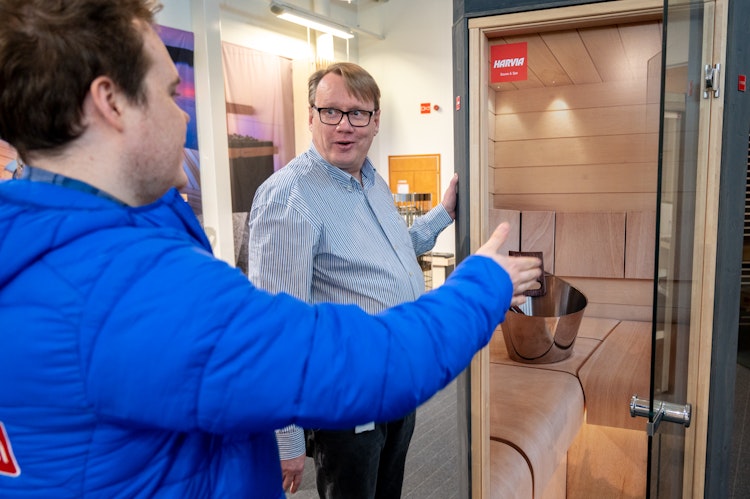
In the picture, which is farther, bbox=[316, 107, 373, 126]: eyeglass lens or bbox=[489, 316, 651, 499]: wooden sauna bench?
bbox=[489, 316, 651, 499]: wooden sauna bench

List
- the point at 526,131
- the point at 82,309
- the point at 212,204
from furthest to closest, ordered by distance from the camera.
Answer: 1. the point at 212,204
2. the point at 526,131
3. the point at 82,309

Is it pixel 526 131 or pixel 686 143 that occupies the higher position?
pixel 526 131

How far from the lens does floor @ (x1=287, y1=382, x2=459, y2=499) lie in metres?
2.95

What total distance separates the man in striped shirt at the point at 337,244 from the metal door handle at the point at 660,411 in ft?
2.29

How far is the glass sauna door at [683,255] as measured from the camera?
49.0 inches

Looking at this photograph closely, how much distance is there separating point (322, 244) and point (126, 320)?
1025 mm

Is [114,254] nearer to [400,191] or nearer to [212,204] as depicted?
[212,204]

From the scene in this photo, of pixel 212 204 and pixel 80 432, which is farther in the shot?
pixel 212 204

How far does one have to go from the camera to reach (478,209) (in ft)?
5.64

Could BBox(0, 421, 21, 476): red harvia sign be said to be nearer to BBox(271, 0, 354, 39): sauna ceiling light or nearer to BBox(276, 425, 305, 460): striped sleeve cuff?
BBox(276, 425, 305, 460): striped sleeve cuff

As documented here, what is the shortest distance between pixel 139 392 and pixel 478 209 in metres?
1.26

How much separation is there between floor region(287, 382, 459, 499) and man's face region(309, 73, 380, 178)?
5.55 feet

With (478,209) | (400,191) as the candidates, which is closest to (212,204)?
(400,191)

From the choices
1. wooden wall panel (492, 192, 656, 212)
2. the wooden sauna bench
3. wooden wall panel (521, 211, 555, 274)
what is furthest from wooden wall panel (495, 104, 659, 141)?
the wooden sauna bench
